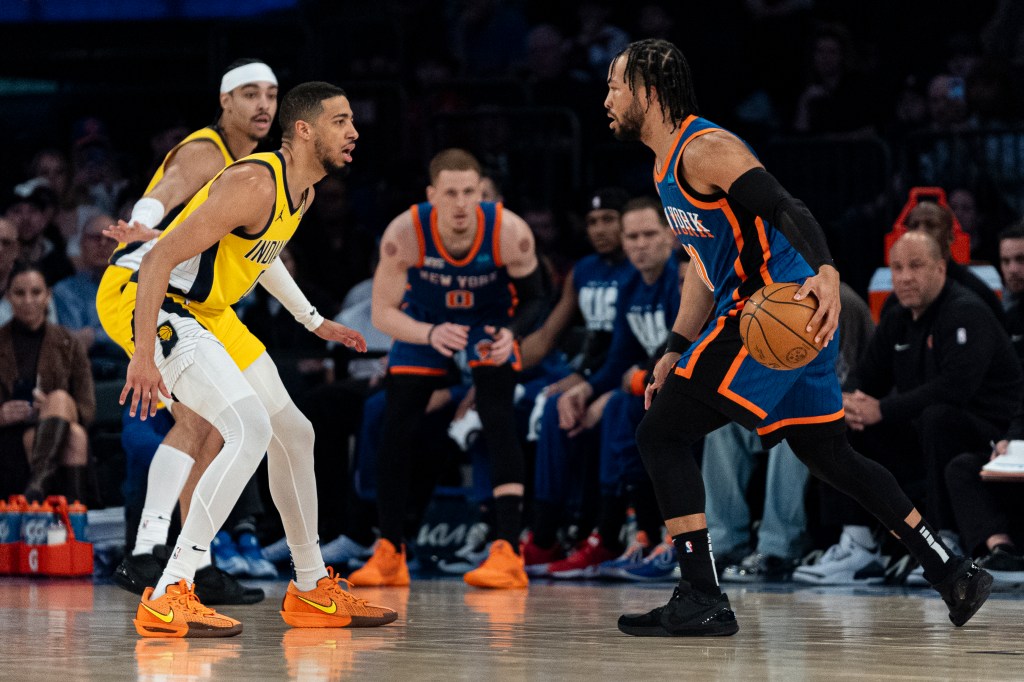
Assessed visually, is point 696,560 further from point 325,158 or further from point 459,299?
point 459,299

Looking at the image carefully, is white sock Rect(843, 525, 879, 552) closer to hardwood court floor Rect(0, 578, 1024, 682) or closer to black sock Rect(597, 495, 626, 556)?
hardwood court floor Rect(0, 578, 1024, 682)

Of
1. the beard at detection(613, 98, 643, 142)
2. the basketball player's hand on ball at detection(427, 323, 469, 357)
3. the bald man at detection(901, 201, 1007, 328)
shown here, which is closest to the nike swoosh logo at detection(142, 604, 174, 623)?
the beard at detection(613, 98, 643, 142)

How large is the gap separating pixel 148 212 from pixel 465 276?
2.18 meters

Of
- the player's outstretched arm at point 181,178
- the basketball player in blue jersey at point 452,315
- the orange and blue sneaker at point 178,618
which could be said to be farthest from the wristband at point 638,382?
the orange and blue sneaker at point 178,618

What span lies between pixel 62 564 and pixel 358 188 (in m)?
4.35

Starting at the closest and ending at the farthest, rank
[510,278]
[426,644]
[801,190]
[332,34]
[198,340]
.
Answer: [426,644], [198,340], [510,278], [801,190], [332,34]

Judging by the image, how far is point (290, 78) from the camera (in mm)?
12203

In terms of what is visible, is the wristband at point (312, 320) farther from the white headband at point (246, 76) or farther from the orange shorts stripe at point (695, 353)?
the orange shorts stripe at point (695, 353)

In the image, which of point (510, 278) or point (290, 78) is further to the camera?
point (290, 78)

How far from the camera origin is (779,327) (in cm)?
480

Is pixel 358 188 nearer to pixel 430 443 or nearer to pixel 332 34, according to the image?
pixel 332 34

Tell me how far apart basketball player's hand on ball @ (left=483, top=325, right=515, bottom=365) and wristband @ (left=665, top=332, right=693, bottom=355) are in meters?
2.17

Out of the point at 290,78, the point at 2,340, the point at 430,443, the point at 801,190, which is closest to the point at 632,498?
the point at 430,443

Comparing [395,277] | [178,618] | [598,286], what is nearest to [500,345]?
[395,277]
